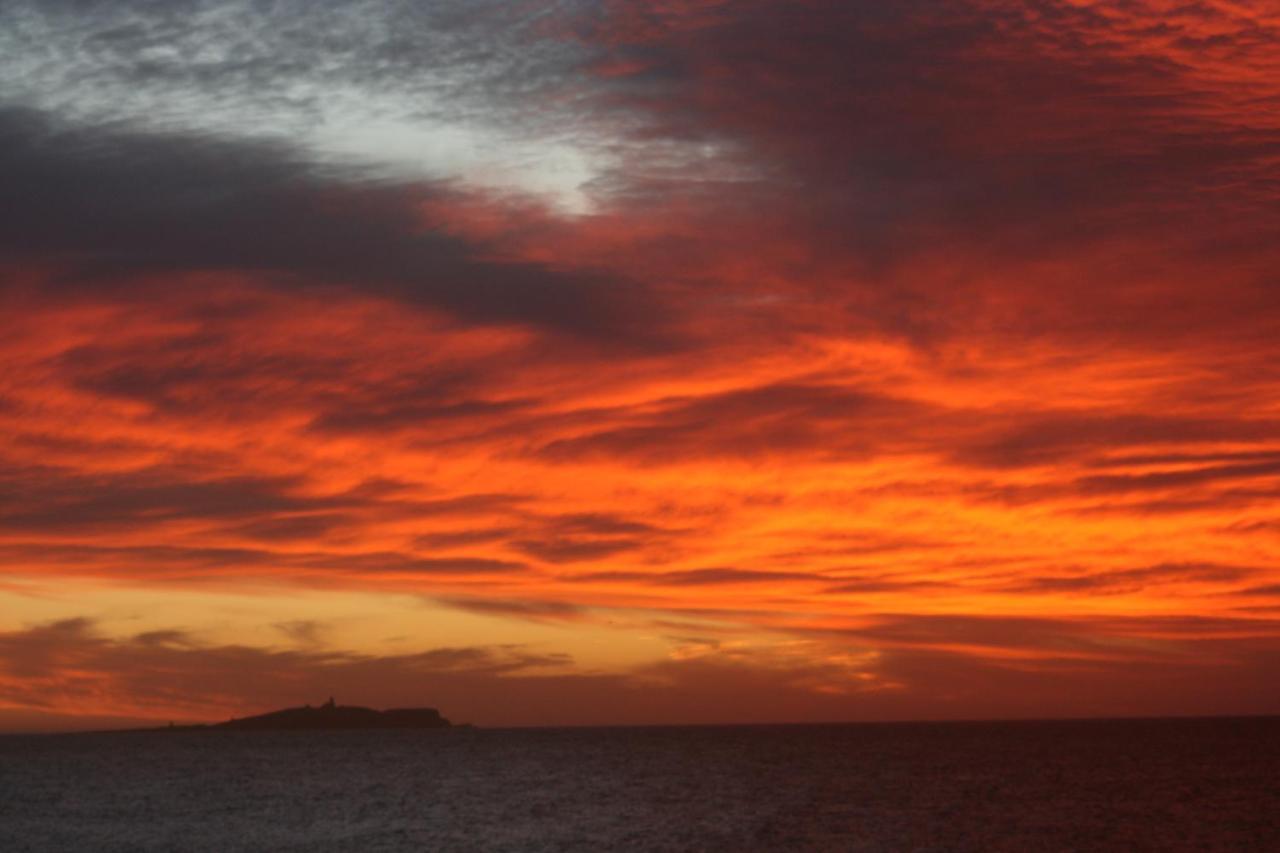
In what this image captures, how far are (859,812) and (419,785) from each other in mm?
54050

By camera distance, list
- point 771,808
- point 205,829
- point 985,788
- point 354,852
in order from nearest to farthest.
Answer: point 354,852 < point 205,829 < point 771,808 < point 985,788

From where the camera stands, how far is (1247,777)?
468ft

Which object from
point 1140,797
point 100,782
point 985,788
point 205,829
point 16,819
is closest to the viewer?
point 205,829

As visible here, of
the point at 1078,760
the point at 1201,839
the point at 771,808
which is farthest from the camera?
the point at 1078,760

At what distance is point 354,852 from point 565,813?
27228 mm

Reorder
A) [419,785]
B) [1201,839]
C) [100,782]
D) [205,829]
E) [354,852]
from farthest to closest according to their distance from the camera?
[100,782], [419,785], [205,829], [1201,839], [354,852]

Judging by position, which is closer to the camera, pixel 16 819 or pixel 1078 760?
pixel 16 819

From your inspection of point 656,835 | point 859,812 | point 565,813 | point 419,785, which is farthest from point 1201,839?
point 419,785

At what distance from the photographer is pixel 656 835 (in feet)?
292

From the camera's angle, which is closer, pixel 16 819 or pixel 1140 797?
pixel 16 819

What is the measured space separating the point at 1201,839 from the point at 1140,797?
34.9 metres

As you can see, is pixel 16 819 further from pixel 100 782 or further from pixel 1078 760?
pixel 1078 760

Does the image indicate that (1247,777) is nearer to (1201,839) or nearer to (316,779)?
(1201,839)

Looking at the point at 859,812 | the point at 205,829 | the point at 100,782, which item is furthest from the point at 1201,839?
the point at 100,782
